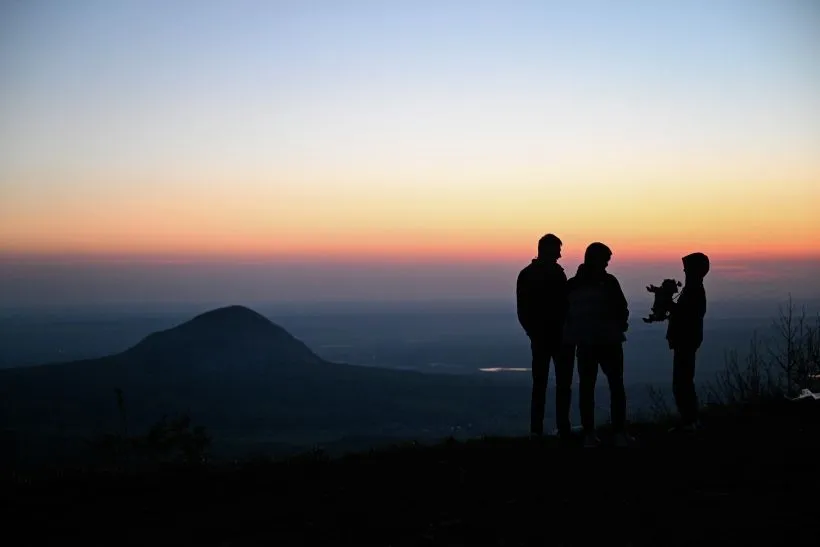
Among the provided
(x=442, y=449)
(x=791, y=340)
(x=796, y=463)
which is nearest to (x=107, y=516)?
(x=442, y=449)

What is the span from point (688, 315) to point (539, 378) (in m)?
2.23

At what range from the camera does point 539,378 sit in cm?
1135

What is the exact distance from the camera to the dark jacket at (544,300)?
11180 millimetres

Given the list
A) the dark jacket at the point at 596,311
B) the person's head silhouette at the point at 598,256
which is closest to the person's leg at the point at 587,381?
the dark jacket at the point at 596,311

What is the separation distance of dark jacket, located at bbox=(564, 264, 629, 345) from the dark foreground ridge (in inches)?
52.7

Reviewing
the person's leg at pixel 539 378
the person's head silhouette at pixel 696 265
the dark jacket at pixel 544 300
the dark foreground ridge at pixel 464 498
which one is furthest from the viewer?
the person's head silhouette at pixel 696 265

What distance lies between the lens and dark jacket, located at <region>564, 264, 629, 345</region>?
35.8ft

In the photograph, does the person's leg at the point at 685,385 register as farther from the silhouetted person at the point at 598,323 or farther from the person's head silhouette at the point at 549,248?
the person's head silhouette at the point at 549,248

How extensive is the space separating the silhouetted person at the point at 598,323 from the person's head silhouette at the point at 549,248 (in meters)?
0.35

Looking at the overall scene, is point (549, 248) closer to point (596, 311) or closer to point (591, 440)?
point (596, 311)

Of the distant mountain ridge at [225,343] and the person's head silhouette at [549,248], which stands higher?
the person's head silhouette at [549,248]

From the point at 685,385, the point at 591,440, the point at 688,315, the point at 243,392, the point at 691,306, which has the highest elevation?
the point at 691,306

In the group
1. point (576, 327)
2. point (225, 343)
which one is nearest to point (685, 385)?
point (576, 327)

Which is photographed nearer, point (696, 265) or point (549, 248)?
point (549, 248)
